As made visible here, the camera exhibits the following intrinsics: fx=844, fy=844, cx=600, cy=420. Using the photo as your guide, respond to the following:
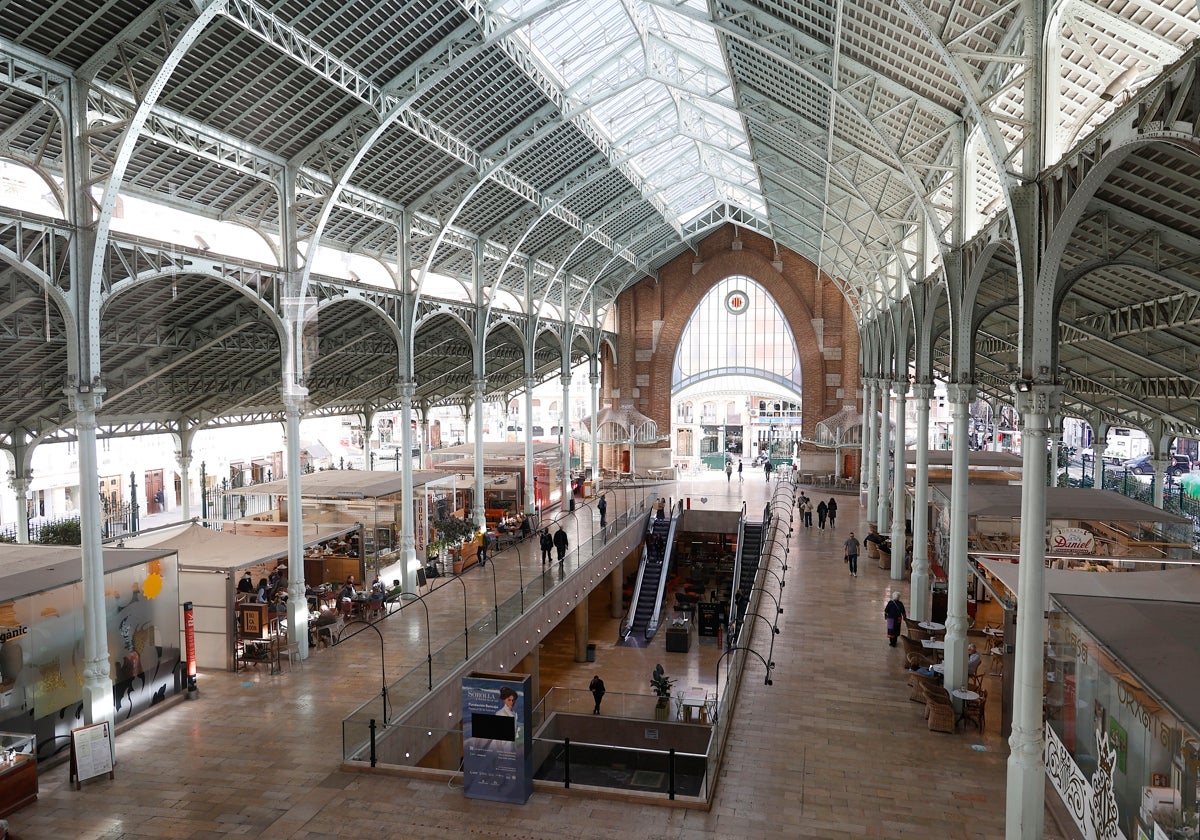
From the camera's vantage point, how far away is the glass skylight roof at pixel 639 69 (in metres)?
19.4

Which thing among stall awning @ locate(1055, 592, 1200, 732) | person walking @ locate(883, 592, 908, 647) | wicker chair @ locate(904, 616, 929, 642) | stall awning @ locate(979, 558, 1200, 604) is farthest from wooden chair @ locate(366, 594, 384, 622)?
stall awning @ locate(1055, 592, 1200, 732)

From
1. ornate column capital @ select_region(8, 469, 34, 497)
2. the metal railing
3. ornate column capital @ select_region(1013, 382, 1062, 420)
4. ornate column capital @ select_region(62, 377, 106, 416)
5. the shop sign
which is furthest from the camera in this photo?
ornate column capital @ select_region(8, 469, 34, 497)

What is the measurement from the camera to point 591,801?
11.2 m

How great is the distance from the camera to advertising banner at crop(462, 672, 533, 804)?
438 inches

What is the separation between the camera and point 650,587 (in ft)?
113

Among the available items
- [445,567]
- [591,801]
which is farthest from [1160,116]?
[445,567]

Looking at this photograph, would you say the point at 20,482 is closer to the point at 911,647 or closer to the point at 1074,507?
the point at 911,647

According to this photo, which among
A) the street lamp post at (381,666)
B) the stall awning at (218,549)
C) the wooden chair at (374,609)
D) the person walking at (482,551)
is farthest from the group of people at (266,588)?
the person walking at (482,551)

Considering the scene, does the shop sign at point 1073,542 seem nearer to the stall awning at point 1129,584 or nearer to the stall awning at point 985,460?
the stall awning at point 1129,584

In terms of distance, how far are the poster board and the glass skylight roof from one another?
13.6 m

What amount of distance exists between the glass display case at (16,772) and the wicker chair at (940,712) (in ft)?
43.3

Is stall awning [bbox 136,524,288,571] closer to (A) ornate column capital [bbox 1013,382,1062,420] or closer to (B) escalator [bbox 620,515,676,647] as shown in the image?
(A) ornate column capital [bbox 1013,382,1062,420]

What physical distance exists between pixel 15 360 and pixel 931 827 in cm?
2133

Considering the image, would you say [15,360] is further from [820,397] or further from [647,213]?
[820,397]
